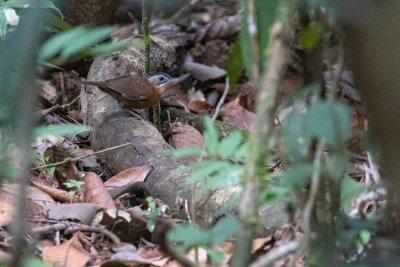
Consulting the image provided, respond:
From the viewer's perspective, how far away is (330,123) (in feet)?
3.35

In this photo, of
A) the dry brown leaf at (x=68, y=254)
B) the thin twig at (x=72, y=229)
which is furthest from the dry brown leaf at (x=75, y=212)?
the dry brown leaf at (x=68, y=254)

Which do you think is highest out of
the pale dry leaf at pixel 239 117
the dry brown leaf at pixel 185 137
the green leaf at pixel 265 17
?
the green leaf at pixel 265 17

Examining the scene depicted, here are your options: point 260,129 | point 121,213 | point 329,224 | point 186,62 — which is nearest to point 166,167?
point 121,213

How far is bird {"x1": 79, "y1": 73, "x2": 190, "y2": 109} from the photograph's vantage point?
3929mm

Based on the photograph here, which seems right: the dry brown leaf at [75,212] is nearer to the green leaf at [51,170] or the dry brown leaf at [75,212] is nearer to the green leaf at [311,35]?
the green leaf at [51,170]

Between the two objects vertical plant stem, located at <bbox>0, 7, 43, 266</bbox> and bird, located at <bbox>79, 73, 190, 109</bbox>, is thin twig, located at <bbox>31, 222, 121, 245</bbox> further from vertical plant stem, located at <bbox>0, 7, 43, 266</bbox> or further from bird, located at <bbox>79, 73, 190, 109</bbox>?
bird, located at <bbox>79, 73, 190, 109</bbox>

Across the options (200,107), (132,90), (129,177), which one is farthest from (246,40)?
(200,107)

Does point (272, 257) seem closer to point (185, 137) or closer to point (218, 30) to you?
point (185, 137)

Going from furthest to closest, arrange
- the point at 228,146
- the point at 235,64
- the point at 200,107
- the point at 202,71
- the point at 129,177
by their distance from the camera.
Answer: the point at 202,71, the point at 200,107, the point at 129,177, the point at 228,146, the point at 235,64

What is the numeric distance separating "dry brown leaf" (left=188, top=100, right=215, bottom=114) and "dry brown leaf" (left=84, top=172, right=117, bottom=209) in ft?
7.68

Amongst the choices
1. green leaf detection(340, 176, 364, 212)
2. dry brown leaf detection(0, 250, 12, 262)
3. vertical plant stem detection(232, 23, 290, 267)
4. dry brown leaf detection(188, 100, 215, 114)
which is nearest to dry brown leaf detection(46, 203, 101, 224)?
A: dry brown leaf detection(0, 250, 12, 262)

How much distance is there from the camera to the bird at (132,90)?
393cm

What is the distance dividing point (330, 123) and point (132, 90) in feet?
10.1

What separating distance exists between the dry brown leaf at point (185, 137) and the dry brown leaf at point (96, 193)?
3.42ft
